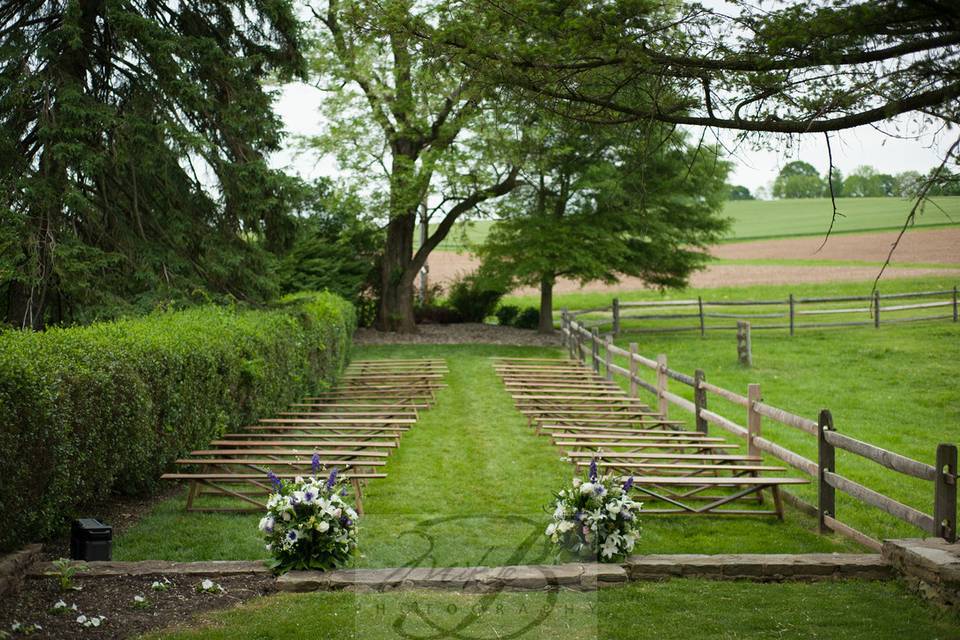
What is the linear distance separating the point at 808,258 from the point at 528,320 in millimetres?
19994

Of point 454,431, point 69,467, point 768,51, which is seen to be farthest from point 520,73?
point 454,431

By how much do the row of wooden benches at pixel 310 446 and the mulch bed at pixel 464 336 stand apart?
10268mm

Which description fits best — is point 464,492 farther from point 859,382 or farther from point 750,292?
point 750,292

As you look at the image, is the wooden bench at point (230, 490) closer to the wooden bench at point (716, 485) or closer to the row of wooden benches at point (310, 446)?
the row of wooden benches at point (310, 446)

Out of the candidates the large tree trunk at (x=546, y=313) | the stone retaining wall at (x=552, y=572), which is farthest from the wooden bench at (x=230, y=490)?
the large tree trunk at (x=546, y=313)

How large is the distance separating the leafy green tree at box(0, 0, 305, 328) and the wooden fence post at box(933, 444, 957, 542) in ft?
42.2

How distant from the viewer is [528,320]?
3356 centimetres

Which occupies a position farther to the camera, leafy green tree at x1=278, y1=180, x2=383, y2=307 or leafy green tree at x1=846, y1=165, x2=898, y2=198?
leafy green tree at x1=846, y1=165, x2=898, y2=198

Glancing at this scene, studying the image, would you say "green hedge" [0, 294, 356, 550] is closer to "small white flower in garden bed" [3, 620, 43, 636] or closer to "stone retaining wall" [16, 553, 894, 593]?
"stone retaining wall" [16, 553, 894, 593]

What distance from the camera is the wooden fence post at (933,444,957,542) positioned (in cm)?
680

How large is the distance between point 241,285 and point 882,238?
3569 centimetres

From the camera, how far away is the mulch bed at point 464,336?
29500 millimetres

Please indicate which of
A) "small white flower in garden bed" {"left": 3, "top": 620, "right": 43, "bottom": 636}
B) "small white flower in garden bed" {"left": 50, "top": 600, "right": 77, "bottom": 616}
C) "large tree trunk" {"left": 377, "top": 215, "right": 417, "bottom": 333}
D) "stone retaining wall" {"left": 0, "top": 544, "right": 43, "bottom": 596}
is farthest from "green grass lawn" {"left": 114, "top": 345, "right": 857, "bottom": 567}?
"large tree trunk" {"left": 377, "top": 215, "right": 417, "bottom": 333}

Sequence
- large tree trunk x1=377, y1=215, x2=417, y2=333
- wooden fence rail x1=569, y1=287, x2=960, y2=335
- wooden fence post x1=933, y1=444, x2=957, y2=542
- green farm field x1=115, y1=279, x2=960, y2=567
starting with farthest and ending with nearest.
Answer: large tree trunk x1=377, y1=215, x2=417, y2=333 → wooden fence rail x1=569, y1=287, x2=960, y2=335 → green farm field x1=115, y1=279, x2=960, y2=567 → wooden fence post x1=933, y1=444, x2=957, y2=542
